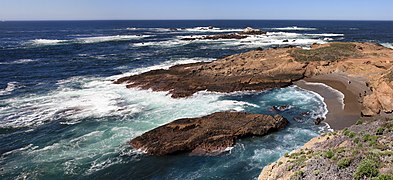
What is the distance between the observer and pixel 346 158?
47.5 feet

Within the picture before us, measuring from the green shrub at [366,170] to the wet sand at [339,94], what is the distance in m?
14.3

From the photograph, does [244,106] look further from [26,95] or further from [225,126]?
[26,95]

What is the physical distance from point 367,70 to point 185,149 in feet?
104

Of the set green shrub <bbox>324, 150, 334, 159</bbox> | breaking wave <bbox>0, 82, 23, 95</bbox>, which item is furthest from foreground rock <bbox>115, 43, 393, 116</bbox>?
green shrub <bbox>324, 150, 334, 159</bbox>

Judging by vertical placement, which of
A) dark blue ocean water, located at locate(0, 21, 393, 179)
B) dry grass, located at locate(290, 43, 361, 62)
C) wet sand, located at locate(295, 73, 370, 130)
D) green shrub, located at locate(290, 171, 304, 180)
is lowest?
dark blue ocean water, located at locate(0, 21, 393, 179)

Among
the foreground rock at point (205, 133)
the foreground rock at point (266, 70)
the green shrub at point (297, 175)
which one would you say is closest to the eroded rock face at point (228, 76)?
the foreground rock at point (266, 70)

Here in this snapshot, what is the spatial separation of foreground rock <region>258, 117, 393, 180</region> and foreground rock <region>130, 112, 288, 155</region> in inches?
278

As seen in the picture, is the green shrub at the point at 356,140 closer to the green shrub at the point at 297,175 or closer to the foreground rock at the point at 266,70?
the green shrub at the point at 297,175

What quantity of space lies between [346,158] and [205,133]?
479 inches

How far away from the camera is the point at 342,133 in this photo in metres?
18.9

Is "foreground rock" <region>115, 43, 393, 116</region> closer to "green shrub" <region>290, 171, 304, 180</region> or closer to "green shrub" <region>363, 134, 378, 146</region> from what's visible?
"green shrub" <region>363, 134, 378, 146</region>

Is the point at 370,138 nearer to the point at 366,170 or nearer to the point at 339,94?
the point at 366,170

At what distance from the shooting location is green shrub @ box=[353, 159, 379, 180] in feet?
42.3

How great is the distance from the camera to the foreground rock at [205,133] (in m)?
23.8
